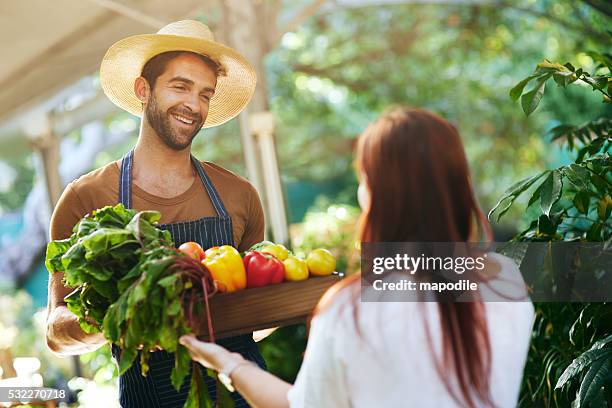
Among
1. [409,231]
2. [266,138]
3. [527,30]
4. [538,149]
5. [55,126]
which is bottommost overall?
[409,231]

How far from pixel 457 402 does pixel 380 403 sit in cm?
14

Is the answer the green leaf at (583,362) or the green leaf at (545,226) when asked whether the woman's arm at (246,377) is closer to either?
the green leaf at (583,362)

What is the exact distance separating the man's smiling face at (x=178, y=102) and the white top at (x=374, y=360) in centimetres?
91

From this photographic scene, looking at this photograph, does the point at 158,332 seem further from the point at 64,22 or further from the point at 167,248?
the point at 64,22

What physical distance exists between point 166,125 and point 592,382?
1.39 m

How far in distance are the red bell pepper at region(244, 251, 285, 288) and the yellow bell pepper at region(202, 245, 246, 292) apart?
0.02m

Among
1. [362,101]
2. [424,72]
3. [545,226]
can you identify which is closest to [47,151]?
[545,226]

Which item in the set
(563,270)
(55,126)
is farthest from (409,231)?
(55,126)

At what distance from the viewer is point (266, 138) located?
488 cm

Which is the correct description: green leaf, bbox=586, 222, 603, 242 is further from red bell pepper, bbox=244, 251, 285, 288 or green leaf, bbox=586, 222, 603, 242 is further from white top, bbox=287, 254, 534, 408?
white top, bbox=287, 254, 534, 408

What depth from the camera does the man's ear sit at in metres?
2.31

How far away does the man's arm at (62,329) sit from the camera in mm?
2018

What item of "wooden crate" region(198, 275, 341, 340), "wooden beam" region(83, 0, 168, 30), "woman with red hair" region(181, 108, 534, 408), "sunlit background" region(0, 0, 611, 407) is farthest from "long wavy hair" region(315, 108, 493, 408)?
"sunlit background" region(0, 0, 611, 407)

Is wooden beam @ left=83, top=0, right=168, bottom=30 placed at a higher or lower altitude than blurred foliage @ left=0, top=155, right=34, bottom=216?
lower
